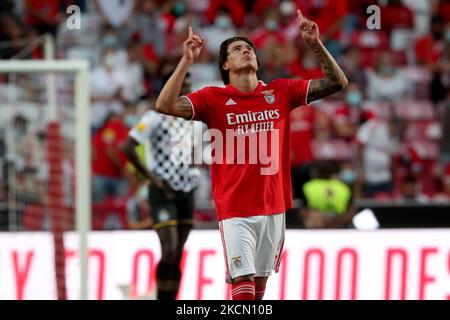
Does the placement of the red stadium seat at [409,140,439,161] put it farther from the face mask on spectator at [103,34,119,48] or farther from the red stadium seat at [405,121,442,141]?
the face mask on spectator at [103,34,119,48]

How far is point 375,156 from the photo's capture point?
55.4 ft

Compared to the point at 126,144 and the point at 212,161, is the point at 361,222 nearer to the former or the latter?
the point at 126,144

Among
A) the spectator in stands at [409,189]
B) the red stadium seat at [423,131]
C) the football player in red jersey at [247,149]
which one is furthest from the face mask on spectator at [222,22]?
the football player in red jersey at [247,149]

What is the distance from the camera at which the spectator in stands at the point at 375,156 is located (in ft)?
54.7

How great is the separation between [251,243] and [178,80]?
1274mm

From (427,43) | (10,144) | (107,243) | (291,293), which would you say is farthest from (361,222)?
(427,43)

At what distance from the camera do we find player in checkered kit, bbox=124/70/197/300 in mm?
11594

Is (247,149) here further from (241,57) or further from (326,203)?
(326,203)

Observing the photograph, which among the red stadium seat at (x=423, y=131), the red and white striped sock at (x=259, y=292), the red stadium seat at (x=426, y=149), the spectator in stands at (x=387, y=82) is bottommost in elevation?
the red and white striped sock at (x=259, y=292)

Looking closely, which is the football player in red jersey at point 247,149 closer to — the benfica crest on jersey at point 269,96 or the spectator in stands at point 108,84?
the benfica crest on jersey at point 269,96

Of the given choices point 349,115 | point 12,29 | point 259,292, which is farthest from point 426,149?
point 259,292

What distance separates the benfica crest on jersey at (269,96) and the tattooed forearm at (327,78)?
0.84ft

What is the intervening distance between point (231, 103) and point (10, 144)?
14.4 feet
